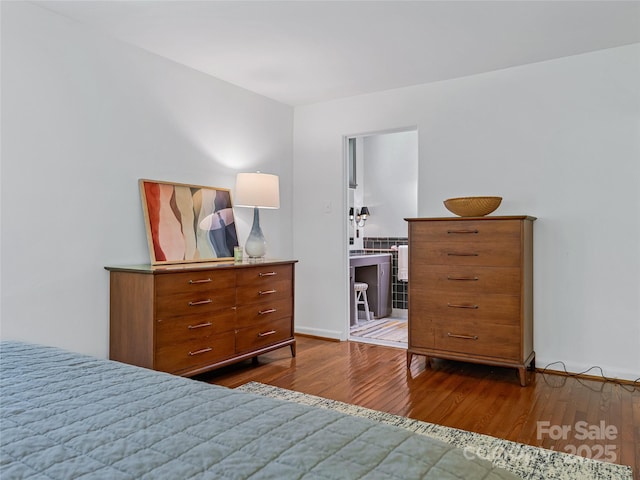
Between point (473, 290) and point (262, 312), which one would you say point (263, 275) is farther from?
point (473, 290)

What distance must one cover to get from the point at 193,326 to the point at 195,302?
6.0 inches

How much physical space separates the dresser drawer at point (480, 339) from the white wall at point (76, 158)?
88.1 inches

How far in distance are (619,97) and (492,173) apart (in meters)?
0.97

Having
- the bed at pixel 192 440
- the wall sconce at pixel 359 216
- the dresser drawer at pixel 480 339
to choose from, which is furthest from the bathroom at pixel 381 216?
the bed at pixel 192 440

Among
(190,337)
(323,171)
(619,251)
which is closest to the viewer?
(190,337)

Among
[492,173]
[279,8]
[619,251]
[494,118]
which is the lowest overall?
[619,251]

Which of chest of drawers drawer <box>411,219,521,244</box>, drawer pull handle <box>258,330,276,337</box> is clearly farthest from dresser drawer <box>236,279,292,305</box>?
chest of drawers drawer <box>411,219,521,244</box>

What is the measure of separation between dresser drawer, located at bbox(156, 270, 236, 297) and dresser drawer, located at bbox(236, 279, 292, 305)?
131 mm

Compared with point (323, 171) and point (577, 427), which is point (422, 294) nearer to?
point (577, 427)

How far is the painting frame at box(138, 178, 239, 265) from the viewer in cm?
323

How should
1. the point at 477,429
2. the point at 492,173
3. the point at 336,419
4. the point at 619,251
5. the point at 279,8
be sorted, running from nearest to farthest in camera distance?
the point at 336,419 < the point at 477,429 < the point at 279,8 < the point at 619,251 < the point at 492,173

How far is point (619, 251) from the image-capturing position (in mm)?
3201

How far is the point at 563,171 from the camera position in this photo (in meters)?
3.39

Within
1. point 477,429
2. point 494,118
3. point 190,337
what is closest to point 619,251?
point 494,118
